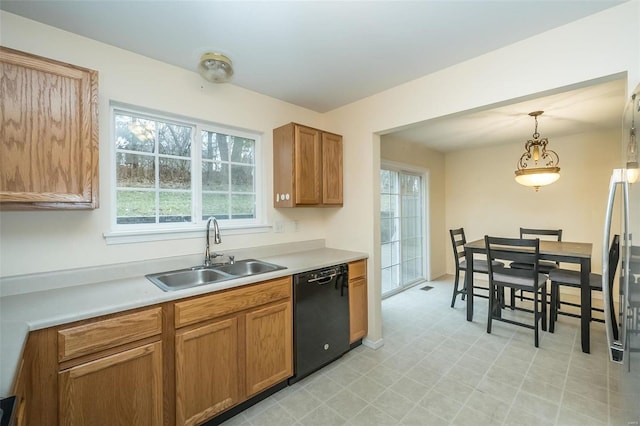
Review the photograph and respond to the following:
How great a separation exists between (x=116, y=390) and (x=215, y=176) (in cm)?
161

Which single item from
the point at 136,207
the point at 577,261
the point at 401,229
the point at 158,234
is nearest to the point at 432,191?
the point at 401,229

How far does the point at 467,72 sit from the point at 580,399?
245 centimetres

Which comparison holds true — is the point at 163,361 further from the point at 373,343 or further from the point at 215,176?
the point at 373,343

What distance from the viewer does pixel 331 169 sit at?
9.18ft

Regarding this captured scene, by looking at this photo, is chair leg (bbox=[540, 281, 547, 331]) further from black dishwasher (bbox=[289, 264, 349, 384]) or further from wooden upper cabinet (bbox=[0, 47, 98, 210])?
wooden upper cabinet (bbox=[0, 47, 98, 210])

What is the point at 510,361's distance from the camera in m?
2.36

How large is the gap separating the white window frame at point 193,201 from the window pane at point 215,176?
2.4 inches

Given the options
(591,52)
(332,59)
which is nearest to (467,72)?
(591,52)

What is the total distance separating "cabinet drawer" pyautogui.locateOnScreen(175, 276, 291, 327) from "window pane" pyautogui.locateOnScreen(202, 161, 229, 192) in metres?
1.03

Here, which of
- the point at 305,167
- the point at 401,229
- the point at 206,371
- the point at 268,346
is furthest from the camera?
the point at 401,229

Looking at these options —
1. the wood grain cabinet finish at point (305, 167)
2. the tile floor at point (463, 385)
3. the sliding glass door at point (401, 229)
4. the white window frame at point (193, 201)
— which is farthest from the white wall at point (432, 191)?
the white window frame at point (193, 201)

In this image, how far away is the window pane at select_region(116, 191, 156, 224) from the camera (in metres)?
1.93

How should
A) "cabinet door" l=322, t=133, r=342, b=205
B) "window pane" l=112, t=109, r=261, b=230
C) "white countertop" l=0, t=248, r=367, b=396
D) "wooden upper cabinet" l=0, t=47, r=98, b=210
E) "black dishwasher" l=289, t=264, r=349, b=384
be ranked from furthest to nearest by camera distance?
1. "cabinet door" l=322, t=133, r=342, b=205
2. "black dishwasher" l=289, t=264, r=349, b=384
3. "window pane" l=112, t=109, r=261, b=230
4. "wooden upper cabinet" l=0, t=47, r=98, b=210
5. "white countertop" l=0, t=248, r=367, b=396

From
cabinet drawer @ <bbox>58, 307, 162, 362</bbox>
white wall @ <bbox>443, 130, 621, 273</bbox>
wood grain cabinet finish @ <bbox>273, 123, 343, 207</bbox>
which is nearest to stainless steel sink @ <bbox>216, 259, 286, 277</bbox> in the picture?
wood grain cabinet finish @ <bbox>273, 123, 343, 207</bbox>
